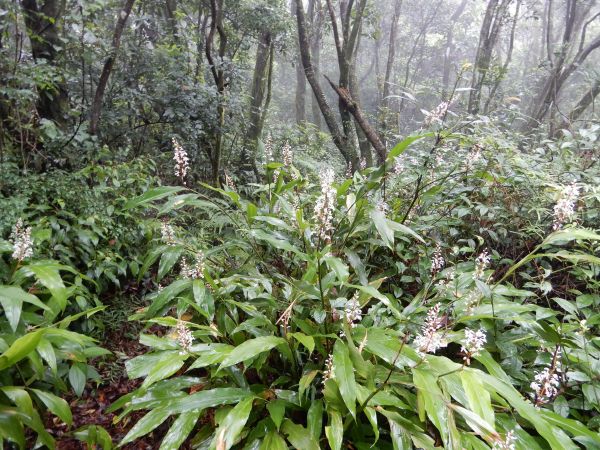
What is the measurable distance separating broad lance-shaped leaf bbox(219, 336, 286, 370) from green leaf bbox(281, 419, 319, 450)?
0.37m

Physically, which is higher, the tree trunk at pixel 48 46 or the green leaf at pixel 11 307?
the tree trunk at pixel 48 46

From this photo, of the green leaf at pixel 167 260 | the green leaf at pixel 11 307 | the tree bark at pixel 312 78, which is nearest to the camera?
the green leaf at pixel 11 307

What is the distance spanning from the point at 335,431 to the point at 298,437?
7.9 inches

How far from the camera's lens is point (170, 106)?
5301 millimetres

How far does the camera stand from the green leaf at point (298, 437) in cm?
157

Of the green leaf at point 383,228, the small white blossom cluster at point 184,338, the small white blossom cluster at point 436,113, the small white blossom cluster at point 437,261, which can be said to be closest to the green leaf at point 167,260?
the small white blossom cluster at point 184,338

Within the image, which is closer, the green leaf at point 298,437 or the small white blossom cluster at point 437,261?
the green leaf at point 298,437

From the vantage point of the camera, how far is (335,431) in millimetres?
1528

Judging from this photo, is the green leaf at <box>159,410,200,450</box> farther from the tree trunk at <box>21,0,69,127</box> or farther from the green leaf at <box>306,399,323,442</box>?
the tree trunk at <box>21,0,69,127</box>

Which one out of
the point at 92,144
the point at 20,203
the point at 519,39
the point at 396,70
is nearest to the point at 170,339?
the point at 20,203

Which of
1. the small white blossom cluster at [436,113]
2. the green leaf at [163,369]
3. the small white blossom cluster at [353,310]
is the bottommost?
the green leaf at [163,369]

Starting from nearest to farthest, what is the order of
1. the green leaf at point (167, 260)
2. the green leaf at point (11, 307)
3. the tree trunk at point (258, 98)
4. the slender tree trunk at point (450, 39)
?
the green leaf at point (11, 307), the green leaf at point (167, 260), the tree trunk at point (258, 98), the slender tree trunk at point (450, 39)

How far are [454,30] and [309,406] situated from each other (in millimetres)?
23988

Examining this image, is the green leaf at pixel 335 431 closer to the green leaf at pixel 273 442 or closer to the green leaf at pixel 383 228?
the green leaf at pixel 273 442
